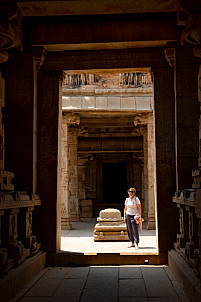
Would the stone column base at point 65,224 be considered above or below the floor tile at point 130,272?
below

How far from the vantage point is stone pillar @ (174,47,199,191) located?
6.29 meters

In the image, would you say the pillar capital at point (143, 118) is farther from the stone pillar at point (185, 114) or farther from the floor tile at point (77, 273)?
the floor tile at point (77, 273)

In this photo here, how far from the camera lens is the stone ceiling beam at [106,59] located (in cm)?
686

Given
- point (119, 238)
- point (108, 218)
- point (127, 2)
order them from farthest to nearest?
point (108, 218)
point (119, 238)
point (127, 2)

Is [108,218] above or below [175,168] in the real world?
below

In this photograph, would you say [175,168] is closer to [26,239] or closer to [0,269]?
[26,239]

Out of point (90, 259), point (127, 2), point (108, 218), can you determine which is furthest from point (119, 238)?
point (127, 2)

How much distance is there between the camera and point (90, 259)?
6578 millimetres

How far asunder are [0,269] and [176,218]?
11.3 feet

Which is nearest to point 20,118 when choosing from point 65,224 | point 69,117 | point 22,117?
point 22,117

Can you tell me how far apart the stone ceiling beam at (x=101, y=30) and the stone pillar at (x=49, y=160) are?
31.6 inches

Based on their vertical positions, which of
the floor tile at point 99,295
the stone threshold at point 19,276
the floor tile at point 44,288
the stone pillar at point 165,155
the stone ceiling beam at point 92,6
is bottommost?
the floor tile at point 44,288

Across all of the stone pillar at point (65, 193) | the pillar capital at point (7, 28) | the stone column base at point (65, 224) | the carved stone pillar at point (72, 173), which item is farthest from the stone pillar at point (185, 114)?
the carved stone pillar at point (72, 173)

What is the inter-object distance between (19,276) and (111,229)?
5.74m
